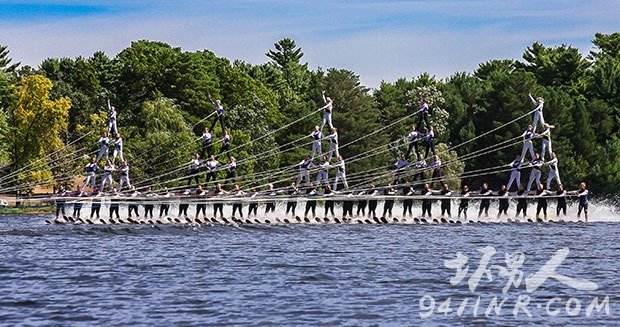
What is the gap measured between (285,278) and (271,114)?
183 feet

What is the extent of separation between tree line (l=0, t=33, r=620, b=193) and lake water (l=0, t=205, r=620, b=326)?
2808cm

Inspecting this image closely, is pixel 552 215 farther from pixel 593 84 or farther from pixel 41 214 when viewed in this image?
pixel 593 84

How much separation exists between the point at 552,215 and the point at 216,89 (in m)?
33.2

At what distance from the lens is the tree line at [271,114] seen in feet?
237

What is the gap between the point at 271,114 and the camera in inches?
3327

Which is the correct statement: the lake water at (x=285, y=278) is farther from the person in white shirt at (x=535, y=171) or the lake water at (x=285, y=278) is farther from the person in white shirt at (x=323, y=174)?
the person in white shirt at (x=535, y=171)

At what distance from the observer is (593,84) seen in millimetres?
90812

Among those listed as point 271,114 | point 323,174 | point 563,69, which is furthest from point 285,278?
point 563,69

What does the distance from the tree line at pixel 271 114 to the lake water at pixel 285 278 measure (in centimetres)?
2808

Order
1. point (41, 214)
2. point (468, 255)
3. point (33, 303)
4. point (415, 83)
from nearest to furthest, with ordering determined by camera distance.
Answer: point (33, 303) < point (468, 255) < point (41, 214) < point (415, 83)

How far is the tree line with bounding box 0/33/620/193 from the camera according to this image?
72.2 m

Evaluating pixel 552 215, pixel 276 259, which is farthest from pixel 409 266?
pixel 552 215

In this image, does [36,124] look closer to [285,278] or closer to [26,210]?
[26,210]

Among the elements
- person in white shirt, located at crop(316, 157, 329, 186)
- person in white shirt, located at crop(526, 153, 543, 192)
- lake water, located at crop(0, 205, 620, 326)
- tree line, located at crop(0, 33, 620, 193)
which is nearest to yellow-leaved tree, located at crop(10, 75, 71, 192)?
tree line, located at crop(0, 33, 620, 193)
